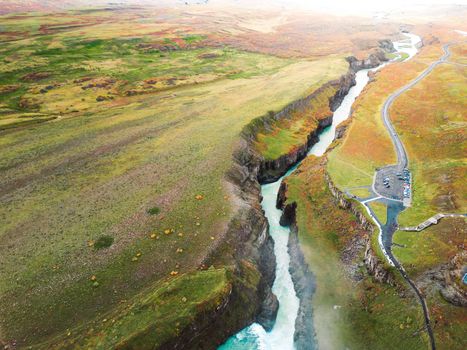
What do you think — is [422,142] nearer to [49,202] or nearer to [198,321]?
[198,321]

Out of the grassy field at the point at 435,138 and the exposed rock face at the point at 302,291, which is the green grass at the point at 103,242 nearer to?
the exposed rock face at the point at 302,291

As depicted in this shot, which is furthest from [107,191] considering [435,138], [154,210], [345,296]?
[435,138]

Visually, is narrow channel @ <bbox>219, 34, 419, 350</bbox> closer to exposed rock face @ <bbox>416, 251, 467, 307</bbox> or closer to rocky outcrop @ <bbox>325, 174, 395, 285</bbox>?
rocky outcrop @ <bbox>325, 174, 395, 285</bbox>

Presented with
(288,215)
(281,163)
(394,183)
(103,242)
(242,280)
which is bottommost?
(288,215)

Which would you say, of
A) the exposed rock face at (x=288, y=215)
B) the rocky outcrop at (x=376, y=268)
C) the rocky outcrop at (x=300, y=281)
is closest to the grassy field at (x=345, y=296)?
the rocky outcrop at (x=376, y=268)

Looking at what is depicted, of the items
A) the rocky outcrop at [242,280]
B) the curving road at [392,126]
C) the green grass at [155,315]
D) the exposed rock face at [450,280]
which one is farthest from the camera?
the curving road at [392,126]

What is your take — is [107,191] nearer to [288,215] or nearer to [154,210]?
[154,210]
